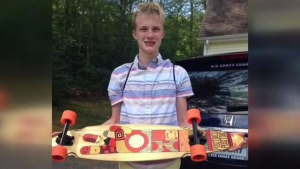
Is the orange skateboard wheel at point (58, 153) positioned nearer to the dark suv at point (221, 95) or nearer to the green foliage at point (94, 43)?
the dark suv at point (221, 95)

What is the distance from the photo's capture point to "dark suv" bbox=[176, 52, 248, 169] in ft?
8.89

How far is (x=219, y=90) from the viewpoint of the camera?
10.0ft

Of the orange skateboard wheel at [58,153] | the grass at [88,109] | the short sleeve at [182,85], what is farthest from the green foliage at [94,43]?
the orange skateboard wheel at [58,153]

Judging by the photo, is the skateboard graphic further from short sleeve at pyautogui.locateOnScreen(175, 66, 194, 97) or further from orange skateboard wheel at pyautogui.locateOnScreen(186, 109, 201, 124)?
short sleeve at pyautogui.locateOnScreen(175, 66, 194, 97)

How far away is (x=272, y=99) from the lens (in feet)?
2.86

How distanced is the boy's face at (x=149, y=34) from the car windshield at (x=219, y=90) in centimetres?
112

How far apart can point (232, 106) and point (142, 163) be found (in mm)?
1232

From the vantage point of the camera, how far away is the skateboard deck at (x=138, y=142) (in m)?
1.89

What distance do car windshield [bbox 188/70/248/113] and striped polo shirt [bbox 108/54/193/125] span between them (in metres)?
1.04

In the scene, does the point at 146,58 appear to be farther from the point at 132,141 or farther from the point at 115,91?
the point at 132,141

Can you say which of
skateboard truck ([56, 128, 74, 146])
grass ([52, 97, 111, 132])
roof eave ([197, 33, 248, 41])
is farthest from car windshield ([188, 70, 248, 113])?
grass ([52, 97, 111, 132])

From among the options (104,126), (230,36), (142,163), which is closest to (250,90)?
(142,163)

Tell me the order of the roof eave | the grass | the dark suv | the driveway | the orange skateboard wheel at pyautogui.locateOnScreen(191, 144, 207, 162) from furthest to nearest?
the grass
the roof eave
the driveway
the dark suv
the orange skateboard wheel at pyautogui.locateOnScreen(191, 144, 207, 162)

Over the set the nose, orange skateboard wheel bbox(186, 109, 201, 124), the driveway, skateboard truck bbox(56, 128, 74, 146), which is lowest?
the driveway
